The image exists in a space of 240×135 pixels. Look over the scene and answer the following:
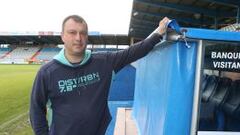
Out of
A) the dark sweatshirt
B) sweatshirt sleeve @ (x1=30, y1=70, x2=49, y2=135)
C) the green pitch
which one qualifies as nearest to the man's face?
the dark sweatshirt

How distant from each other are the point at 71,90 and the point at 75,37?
402 millimetres

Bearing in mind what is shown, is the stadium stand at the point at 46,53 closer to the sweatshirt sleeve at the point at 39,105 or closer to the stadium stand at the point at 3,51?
the stadium stand at the point at 3,51

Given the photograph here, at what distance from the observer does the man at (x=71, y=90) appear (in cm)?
321

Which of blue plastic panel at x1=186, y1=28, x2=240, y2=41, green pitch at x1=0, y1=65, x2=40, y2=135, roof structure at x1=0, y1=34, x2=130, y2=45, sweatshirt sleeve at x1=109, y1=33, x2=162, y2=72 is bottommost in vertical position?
green pitch at x1=0, y1=65, x2=40, y2=135

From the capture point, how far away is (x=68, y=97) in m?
3.23

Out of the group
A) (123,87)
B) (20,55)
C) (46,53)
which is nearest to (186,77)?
(123,87)

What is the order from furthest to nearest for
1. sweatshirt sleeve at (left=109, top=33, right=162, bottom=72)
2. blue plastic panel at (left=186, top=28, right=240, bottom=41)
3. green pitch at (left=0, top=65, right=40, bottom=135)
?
green pitch at (left=0, top=65, right=40, bottom=135) < sweatshirt sleeve at (left=109, top=33, right=162, bottom=72) < blue plastic panel at (left=186, top=28, right=240, bottom=41)

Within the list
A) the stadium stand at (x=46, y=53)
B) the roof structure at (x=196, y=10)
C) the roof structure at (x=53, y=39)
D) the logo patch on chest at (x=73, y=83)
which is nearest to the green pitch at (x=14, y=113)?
the logo patch on chest at (x=73, y=83)

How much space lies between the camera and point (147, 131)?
195 inches

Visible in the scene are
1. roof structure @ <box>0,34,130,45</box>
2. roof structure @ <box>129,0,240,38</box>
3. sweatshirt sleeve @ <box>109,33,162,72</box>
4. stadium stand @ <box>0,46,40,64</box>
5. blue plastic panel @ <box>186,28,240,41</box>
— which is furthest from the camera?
stadium stand @ <box>0,46,40,64</box>

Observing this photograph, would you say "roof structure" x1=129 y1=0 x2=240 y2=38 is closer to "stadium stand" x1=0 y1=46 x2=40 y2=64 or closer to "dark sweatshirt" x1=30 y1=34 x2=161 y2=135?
"dark sweatshirt" x1=30 y1=34 x2=161 y2=135

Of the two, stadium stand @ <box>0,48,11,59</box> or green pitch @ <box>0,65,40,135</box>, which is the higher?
stadium stand @ <box>0,48,11,59</box>

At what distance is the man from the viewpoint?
10.5 feet

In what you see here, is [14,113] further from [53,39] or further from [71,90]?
[53,39]
